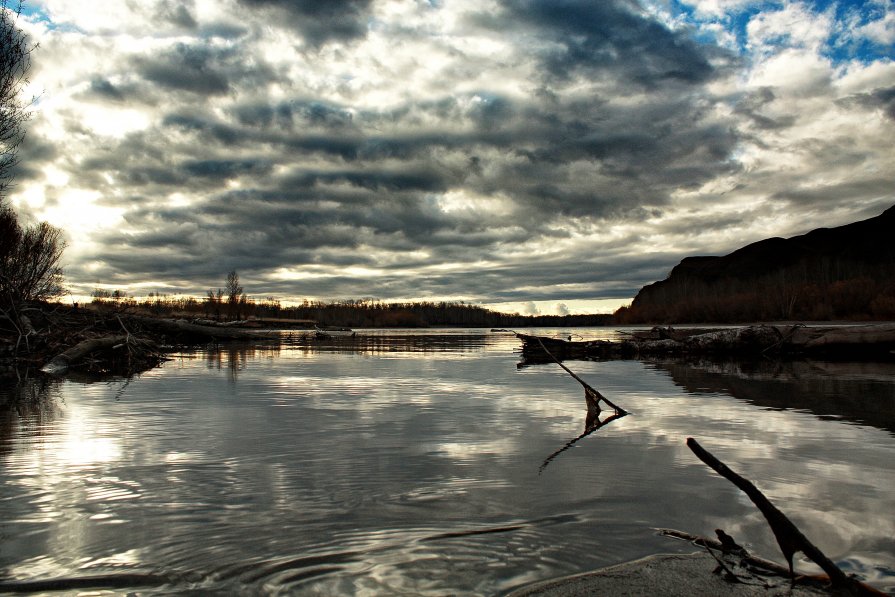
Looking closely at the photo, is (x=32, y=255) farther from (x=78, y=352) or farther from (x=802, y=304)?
(x=802, y=304)

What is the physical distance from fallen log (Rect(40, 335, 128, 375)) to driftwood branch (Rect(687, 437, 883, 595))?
15.5m

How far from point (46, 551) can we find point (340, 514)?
4.86 feet

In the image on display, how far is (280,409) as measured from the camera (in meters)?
7.88

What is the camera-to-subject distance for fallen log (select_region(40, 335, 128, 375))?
46.2 ft

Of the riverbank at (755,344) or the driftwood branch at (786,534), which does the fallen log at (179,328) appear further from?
the driftwood branch at (786,534)

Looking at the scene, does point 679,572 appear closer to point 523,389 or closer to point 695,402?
point 695,402


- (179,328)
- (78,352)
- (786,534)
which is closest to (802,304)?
(179,328)

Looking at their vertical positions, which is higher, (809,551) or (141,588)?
(809,551)

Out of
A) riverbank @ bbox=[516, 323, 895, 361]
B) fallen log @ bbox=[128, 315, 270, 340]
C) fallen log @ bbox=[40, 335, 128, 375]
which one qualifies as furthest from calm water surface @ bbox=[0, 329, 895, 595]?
fallen log @ bbox=[128, 315, 270, 340]

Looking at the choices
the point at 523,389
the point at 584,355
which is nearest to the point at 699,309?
the point at 584,355

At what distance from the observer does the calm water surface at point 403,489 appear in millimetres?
2664

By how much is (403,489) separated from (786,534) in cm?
246

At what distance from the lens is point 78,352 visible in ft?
50.3

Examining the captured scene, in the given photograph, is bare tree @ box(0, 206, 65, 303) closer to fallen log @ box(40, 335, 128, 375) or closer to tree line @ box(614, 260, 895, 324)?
fallen log @ box(40, 335, 128, 375)
